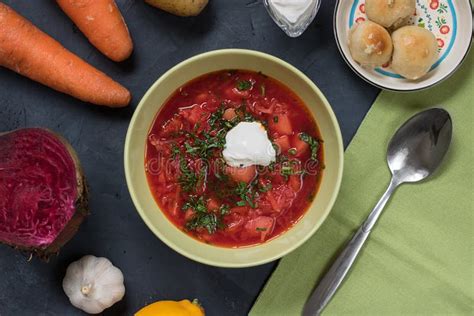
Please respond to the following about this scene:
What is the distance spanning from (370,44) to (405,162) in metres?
0.40

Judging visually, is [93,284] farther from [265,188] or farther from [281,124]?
[281,124]

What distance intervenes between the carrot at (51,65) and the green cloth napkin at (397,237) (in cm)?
78

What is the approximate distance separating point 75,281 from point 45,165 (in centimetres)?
39

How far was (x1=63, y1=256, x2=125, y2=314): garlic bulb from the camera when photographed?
2.13 m

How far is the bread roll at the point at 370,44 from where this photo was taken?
2.08 meters

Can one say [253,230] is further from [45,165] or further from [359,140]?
[45,165]

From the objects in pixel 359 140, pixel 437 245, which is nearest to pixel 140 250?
pixel 359 140

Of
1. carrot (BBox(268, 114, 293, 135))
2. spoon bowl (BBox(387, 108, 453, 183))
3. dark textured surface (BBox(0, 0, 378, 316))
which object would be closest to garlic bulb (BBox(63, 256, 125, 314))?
dark textured surface (BBox(0, 0, 378, 316))

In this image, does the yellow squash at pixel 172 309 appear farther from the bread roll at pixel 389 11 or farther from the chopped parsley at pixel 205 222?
the bread roll at pixel 389 11

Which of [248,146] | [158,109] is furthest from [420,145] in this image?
[158,109]

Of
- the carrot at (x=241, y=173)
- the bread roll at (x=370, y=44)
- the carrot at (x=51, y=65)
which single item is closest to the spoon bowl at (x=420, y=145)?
the bread roll at (x=370, y=44)

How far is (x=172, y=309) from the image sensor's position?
2082mm

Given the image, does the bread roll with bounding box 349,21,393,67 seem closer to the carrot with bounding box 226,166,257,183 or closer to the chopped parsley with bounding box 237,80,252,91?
the chopped parsley with bounding box 237,80,252,91

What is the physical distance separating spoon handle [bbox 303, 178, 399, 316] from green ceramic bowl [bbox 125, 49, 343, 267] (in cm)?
22
